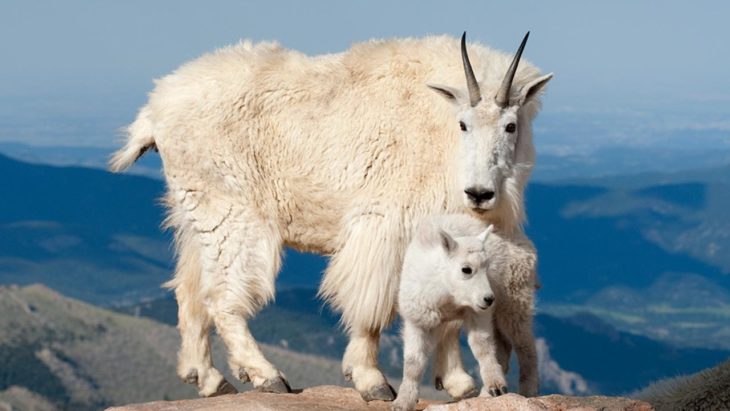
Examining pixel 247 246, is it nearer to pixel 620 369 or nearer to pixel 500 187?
pixel 500 187

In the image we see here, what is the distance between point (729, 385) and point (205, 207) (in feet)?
13.3

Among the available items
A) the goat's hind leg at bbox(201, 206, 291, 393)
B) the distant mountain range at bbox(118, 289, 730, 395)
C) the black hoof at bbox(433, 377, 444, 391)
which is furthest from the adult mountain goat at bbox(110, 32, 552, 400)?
the distant mountain range at bbox(118, 289, 730, 395)

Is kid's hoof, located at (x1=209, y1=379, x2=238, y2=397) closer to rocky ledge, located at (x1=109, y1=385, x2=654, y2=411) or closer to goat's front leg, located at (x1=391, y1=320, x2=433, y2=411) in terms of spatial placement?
rocky ledge, located at (x1=109, y1=385, x2=654, y2=411)

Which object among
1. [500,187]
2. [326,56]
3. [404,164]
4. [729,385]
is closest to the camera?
[729,385]

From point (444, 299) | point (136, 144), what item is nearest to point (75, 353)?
point (136, 144)

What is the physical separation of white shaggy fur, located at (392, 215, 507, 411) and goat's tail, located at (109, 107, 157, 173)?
9.49 feet

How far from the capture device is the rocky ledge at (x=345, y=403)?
23.2ft

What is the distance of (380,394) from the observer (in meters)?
8.09

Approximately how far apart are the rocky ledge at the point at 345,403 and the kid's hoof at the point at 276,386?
85 mm

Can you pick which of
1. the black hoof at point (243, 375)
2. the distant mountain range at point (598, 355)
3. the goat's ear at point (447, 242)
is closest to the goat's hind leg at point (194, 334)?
the black hoof at point (243, 375)

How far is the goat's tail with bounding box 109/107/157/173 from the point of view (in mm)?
9469

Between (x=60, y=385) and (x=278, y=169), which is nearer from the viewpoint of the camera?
(x=278, y=169)

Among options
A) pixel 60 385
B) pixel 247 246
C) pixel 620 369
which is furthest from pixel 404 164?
pixel 620 369

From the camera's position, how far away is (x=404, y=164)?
8.47 metres
